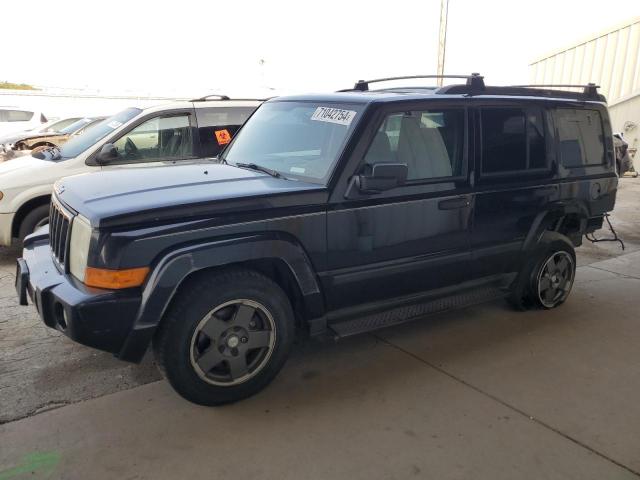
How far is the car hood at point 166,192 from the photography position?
106 inches

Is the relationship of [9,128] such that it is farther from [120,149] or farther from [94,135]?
[120,149]

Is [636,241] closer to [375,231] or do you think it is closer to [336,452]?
[375,231]

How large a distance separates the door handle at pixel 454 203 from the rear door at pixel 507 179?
122 mm

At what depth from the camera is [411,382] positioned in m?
3.38

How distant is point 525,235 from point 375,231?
1.56 metres

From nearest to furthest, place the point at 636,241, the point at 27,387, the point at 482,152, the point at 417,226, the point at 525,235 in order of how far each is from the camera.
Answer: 1. the point at 27,387
2. the point at 417,226
3. the point at 482,152
4. the point at 525,235
5. the point at 636,241

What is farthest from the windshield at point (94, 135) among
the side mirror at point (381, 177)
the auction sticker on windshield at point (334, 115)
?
the side mirror at point (381, 177)

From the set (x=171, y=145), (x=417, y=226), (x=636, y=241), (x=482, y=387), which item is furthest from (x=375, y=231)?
(x=636, y=241)

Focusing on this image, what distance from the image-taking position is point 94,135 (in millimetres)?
6133

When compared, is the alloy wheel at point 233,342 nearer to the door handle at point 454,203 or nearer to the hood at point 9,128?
the door handle at point 454,203

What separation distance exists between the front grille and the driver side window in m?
2.66

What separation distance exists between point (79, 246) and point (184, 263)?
61 cm

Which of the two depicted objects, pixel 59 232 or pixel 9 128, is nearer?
pixel 59 232

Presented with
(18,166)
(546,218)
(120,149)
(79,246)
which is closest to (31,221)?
(18,166)
